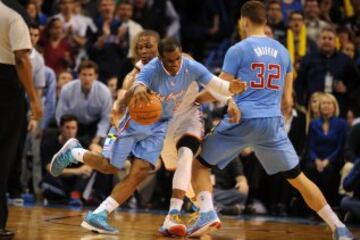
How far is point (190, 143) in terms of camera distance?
7461mm

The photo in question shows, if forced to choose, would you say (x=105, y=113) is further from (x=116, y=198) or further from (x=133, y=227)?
(x=116, y=198)

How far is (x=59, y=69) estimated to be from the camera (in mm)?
13055

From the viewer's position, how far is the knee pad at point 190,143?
7.45 m

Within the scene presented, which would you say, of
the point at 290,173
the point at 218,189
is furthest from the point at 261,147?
the point at 218,189

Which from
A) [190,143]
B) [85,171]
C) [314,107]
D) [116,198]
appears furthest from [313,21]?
[116,198]

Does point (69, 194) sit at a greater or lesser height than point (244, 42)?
lesser

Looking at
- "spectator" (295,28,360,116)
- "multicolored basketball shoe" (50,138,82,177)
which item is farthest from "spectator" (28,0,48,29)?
"multicolored basketball shoe" (50,138,82,177)

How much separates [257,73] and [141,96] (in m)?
1.12

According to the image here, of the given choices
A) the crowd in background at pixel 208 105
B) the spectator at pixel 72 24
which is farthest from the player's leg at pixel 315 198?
the spectator at pixel 72 24

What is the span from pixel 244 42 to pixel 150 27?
22.9 feet

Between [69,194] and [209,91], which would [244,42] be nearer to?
[209,91]

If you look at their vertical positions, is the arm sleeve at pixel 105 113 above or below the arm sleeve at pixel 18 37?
below

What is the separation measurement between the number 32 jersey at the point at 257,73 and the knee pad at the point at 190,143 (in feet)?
1.99

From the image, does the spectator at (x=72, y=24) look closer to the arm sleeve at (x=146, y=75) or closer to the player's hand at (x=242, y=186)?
the player's hand at (x=242, y=186)
